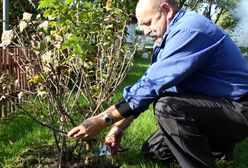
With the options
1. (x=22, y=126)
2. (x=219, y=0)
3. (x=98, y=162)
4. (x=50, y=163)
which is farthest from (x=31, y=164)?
(x=219, y=0)

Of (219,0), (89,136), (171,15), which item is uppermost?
(171,15)

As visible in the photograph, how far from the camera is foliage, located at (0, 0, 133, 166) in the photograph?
8.94 ft

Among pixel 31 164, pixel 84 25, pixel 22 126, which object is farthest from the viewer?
pixel 22 126

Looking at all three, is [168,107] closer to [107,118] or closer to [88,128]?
[107,118]

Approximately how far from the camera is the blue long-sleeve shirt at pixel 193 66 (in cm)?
261

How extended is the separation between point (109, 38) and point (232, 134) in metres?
1.15

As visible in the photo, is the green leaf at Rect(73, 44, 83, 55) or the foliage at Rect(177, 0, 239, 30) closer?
the green leaf at Rect(73, 44, 83, 55)

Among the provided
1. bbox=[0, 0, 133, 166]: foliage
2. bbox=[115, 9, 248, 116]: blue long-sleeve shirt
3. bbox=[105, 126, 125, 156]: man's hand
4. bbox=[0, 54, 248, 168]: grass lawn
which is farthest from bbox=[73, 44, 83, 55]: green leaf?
bbox=[0, 54, 248, 168]: grass lawn

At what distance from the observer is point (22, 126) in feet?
15.0

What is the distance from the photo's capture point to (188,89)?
9.72 feet

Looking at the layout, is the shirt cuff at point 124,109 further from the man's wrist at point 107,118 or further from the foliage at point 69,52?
the foliage at point 69,52

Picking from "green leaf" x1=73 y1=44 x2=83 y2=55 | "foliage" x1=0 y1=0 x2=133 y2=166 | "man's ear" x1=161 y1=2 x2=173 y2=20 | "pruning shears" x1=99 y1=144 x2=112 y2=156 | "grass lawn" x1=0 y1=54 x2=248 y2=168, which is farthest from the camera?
"grass lawn" x1=0 y1=54 x2=248 y2=168

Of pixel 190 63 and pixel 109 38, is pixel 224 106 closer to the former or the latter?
pixel 190 63

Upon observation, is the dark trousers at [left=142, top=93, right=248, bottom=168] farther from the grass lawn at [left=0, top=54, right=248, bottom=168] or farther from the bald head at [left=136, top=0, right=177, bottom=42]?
the grass lawn at [left=0, top=54, right=248, bottom=168]
